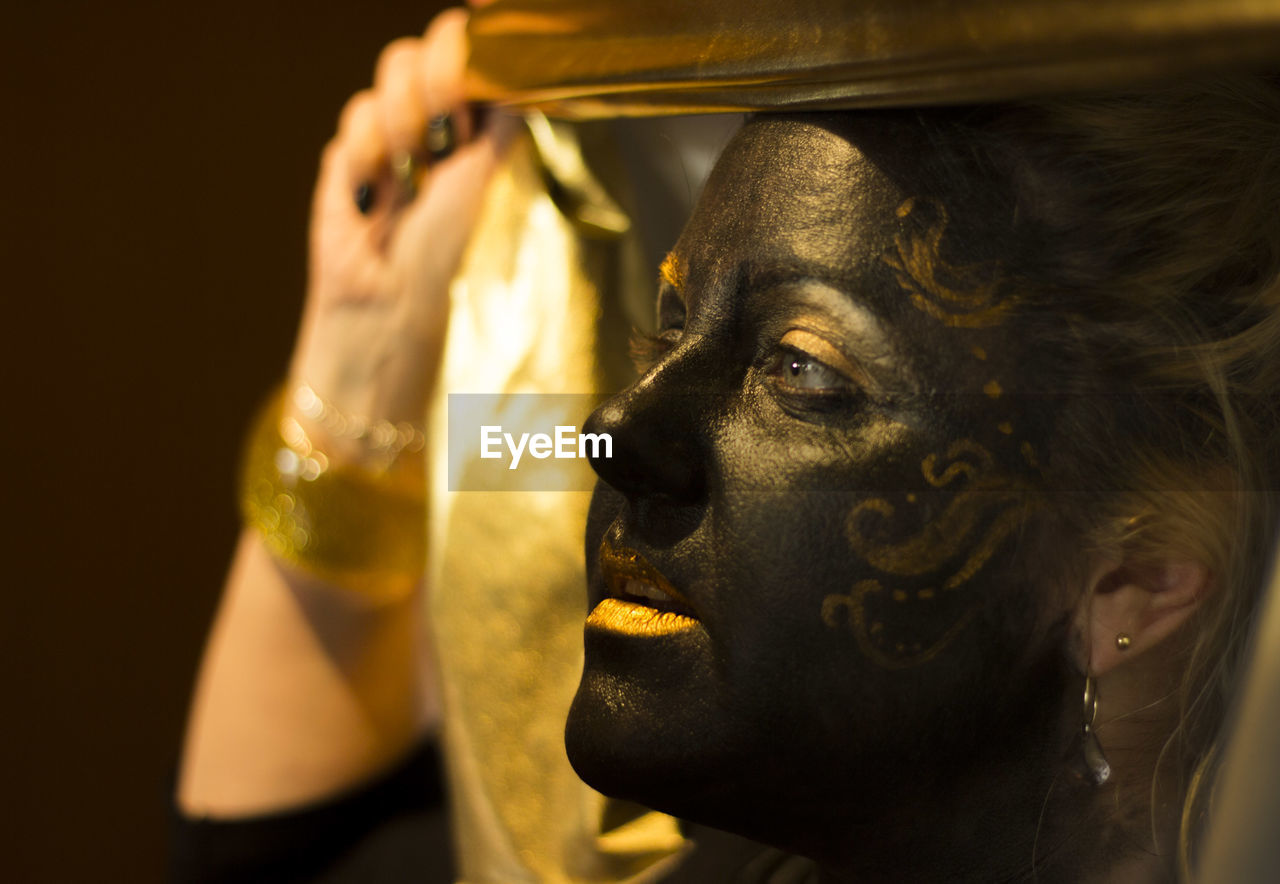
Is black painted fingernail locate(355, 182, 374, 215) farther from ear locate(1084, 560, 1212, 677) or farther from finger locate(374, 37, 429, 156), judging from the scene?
ear locate(1084, 560, 1212, 677)

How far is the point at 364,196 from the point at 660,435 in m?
0.43

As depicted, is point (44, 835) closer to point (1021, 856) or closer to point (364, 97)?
point (364, 97)

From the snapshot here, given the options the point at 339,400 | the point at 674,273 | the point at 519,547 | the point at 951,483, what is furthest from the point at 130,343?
the point at 951,483

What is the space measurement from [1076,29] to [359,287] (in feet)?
1.71

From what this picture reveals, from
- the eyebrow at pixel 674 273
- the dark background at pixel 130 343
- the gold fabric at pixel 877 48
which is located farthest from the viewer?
the dark background at pixel 130 343

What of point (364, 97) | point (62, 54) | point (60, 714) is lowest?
point (60, 714)

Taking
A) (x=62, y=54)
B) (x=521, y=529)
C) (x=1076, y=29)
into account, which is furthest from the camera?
(x=62, y=54)

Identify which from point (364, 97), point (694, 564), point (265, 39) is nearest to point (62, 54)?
point (265, 39)

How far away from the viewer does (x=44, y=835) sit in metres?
1.17

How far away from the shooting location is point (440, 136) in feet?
2.49

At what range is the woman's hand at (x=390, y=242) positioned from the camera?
2.50 ft

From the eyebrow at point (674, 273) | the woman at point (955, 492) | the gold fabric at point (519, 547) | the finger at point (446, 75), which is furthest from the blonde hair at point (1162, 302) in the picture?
the finger at point (446, 75)

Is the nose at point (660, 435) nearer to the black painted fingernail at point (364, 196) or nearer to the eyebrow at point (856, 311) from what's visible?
the eyebrow at point (856, 311)

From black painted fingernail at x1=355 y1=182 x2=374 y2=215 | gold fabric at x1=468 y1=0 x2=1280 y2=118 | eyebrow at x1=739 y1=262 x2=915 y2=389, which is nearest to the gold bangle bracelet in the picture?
black painted fingernail at x1=355 y1=182 x2=374 y2=215
